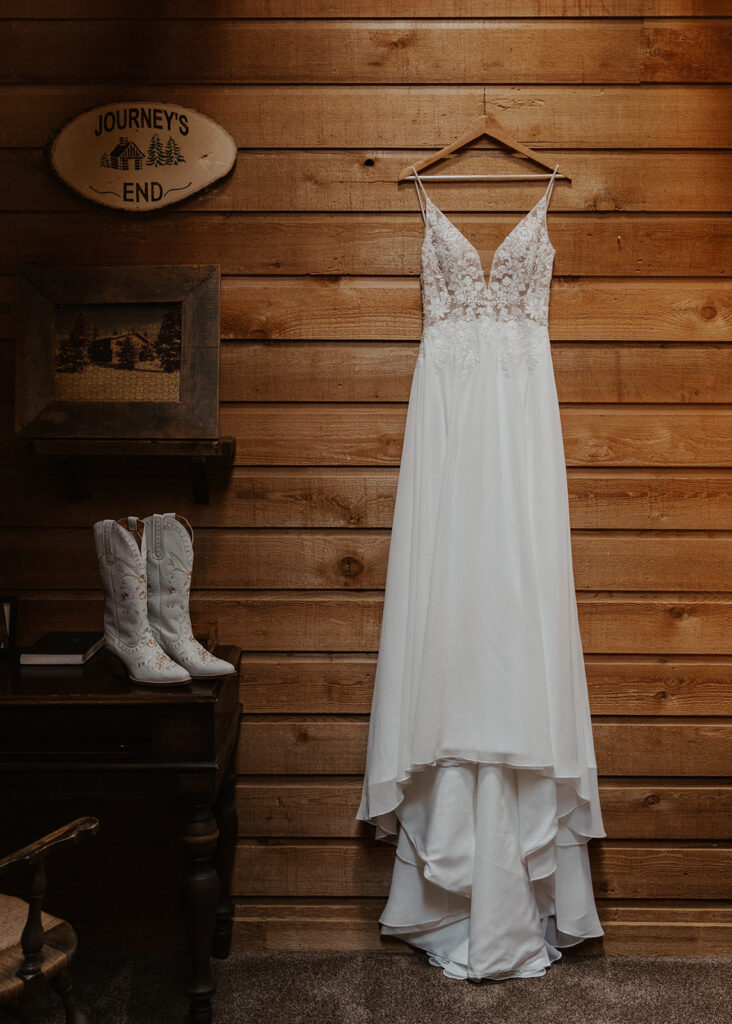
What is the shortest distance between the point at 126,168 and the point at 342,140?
53cm

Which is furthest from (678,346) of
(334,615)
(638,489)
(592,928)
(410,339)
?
(592,928)

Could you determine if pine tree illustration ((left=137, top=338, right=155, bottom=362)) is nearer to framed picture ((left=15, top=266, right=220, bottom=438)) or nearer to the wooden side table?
framed picture ((left=15, top=266, right=220, bottom=438))

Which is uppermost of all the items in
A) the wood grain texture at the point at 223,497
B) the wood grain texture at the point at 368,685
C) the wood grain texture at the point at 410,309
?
the wood grain texture at the point at 410,309

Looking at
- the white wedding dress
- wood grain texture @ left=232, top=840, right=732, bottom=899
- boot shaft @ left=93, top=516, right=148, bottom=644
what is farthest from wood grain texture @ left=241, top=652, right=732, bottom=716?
boot shaft @ left=93, top=516, right=148, bottom=644

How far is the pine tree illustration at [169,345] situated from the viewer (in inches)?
77.0

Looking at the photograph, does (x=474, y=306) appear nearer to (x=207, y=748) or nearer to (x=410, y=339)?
(x=410, y=339)

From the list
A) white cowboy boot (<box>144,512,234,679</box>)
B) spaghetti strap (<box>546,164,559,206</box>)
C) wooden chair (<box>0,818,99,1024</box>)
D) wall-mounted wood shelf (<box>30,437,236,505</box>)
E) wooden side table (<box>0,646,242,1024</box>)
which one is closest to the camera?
wooden chair (<box>0,818,99,1024</box>)

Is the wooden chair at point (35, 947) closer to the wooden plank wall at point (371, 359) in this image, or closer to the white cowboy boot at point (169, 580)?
the white cowboy boot at point (169, 580)

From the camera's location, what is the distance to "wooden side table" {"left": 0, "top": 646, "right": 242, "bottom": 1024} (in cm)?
156

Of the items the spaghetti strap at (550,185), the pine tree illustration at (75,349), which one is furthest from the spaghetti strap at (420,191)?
the pine tree illustration at (75,349)

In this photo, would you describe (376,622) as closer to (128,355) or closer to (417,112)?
→ (128,355)

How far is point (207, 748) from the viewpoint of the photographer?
61.8 inches

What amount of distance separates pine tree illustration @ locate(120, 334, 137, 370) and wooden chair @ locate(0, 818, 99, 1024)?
1064mm

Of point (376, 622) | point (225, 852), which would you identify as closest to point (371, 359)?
point (376, 622)
